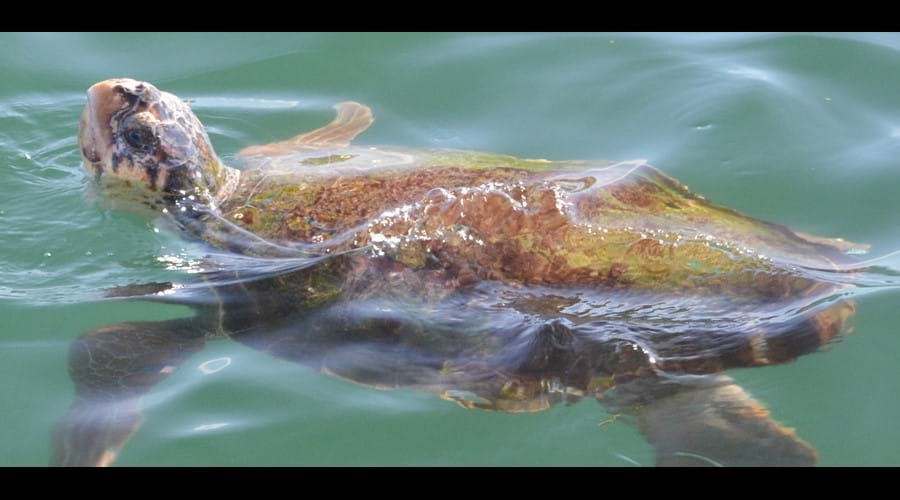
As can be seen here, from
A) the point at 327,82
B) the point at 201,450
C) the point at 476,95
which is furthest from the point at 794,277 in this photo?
the point at 327,82

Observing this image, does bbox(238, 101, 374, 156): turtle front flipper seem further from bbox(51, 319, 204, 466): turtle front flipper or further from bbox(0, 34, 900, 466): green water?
bbox(51, 319, 204, 466): turtle front flipper

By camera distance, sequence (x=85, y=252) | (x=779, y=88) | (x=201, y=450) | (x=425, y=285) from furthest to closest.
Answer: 1. (x=779, y=88)
2. (x=85, y=252)
3. (x=425, y=285)
4. (x=201, y=450)

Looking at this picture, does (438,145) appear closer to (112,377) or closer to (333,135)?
(333,135)

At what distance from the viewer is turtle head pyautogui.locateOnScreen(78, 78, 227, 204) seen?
15.8 feet

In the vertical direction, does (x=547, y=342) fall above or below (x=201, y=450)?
above

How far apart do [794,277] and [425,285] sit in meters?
1.54

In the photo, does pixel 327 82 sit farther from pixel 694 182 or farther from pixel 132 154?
pixel 694 182

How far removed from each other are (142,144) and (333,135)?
1.33 metres

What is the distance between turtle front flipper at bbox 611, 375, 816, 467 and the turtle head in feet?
8.18

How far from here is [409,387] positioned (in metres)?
3.97

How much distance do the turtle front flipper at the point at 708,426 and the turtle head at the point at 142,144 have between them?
2494 millimetres

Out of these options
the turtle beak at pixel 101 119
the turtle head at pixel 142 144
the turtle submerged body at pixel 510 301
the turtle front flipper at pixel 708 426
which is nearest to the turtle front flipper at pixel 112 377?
the turtle submerged body at pixel 510 301

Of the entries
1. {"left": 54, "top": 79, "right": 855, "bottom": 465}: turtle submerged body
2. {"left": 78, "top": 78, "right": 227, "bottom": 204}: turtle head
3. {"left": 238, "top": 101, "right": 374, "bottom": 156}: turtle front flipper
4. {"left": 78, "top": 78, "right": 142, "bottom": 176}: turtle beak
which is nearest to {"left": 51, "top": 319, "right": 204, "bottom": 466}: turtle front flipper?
{"left": 54, "top": 79, "right": 855, "bottom": 465}: turtle submerged body

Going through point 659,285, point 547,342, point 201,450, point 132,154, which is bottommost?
point 201,450
